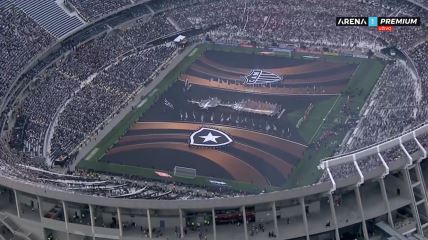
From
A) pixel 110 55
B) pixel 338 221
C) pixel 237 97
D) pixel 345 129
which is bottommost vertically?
pixel 338 221

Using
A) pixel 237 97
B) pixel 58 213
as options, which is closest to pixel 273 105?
pixel 237 97

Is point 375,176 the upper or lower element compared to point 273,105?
lower

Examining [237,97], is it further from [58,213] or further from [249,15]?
[58,213]

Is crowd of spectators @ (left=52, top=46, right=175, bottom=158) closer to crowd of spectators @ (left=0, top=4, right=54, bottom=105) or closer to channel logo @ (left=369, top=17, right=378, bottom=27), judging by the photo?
crowd of spectators @ (left=0, top=4, right=54, bottom=105)

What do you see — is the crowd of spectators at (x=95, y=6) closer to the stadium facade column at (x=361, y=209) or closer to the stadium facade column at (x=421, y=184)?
the stadium facade column at (x=361, y=209)

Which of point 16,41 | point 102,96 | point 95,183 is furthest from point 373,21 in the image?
point 95,183

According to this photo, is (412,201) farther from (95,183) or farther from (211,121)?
(211,121)

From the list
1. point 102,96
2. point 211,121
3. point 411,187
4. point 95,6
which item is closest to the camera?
point 411,187
